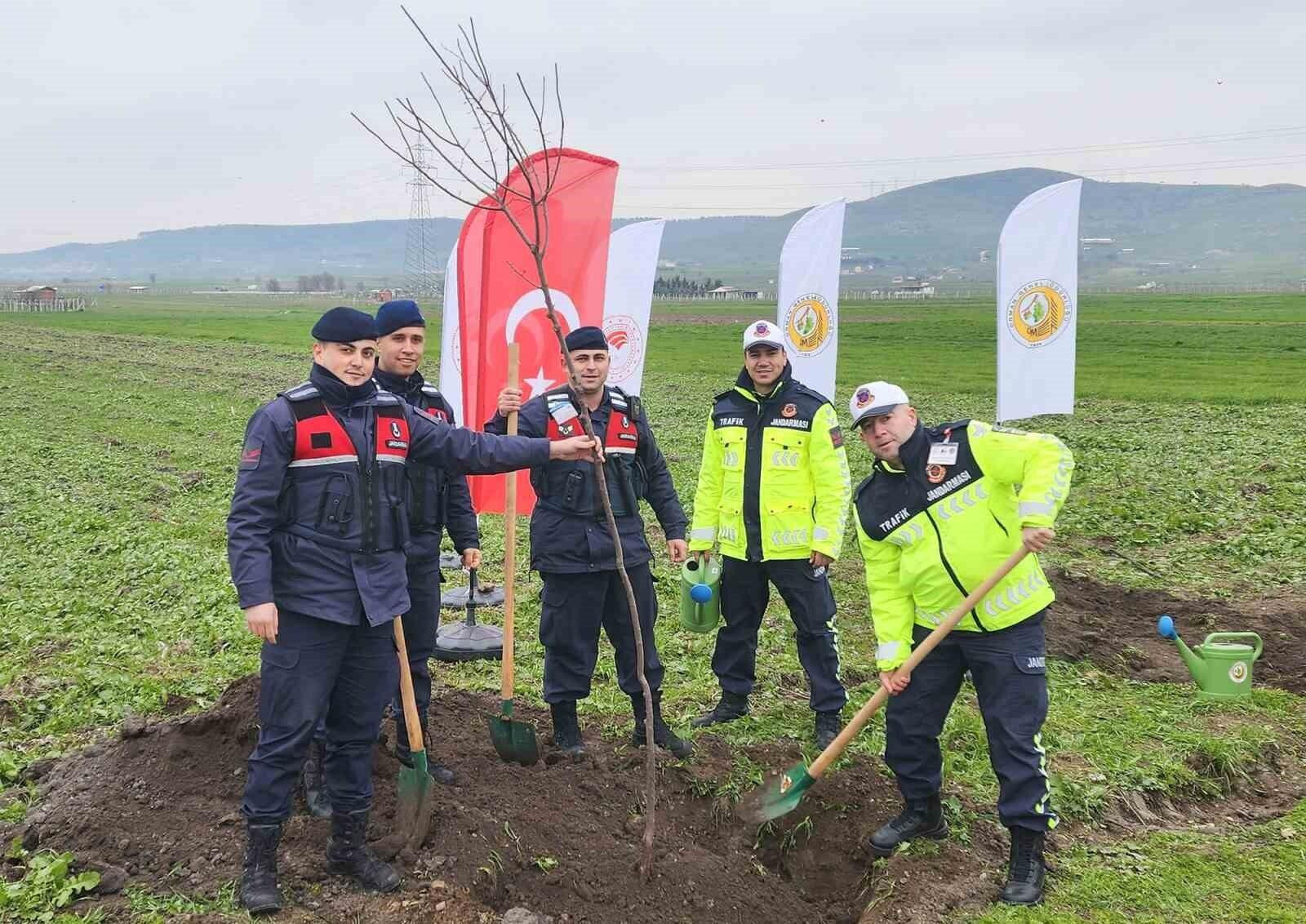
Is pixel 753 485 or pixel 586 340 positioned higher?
pixel 586 340

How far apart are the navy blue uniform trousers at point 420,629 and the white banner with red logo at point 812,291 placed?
892 cm

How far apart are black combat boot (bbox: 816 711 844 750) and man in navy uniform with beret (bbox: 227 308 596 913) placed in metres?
2.62

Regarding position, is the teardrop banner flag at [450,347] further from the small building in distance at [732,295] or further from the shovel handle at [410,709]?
the small building in distance at [732,295]

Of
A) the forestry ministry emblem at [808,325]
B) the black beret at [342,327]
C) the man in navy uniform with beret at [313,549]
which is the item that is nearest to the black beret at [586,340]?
the man in navy uniform with beret at [313,549]

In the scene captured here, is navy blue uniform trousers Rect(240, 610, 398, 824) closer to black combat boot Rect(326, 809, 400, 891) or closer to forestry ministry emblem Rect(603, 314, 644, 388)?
black combat boot Rect(326, 809, 400, 891)

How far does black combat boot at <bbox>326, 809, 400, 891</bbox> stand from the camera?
14.2 feet

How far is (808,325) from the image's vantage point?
13.8 m

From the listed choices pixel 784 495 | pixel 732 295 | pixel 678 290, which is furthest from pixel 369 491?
pixel 678 290

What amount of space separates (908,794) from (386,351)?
3.42 metres

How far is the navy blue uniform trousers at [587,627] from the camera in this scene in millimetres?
5570

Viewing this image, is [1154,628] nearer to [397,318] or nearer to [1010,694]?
[1010,694]

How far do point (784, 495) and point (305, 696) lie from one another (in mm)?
2887

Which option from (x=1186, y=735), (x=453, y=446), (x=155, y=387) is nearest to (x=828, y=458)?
(x=453, y=446)

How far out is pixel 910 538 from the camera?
4.48m
